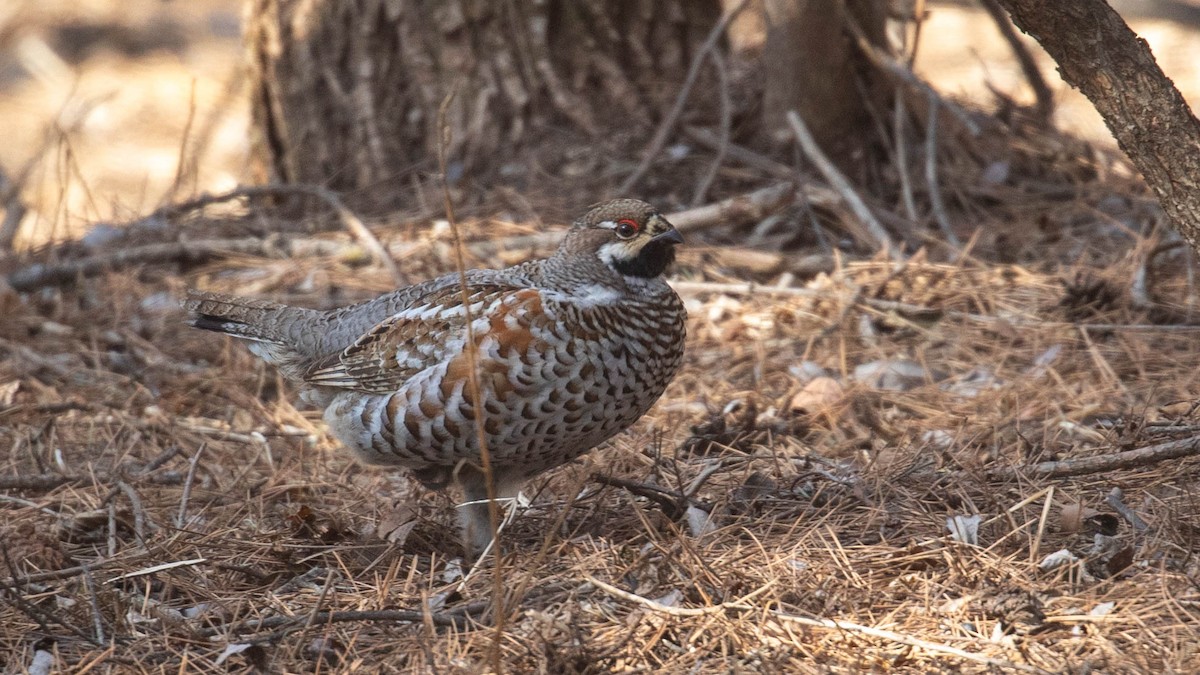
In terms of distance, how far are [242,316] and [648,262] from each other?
184cm

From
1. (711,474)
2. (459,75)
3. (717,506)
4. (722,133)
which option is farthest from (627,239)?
(459,75)

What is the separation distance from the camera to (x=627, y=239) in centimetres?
438

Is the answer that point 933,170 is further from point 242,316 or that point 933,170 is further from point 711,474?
point 242,316

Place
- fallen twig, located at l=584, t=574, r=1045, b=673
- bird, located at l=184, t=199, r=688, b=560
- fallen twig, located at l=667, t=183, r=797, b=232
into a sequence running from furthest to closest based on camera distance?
1. fallen twig, located at l=667, t=183, r=797, b=232
2. bird, located at l=184, t=199, r=688, b=560
3. fallen twig, located at l=584, t=574, r=1045, b=673

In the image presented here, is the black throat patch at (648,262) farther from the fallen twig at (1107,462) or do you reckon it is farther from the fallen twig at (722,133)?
the fallen twig at (722,133)

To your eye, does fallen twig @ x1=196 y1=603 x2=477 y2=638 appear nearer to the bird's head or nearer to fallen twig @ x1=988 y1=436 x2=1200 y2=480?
the bird's head

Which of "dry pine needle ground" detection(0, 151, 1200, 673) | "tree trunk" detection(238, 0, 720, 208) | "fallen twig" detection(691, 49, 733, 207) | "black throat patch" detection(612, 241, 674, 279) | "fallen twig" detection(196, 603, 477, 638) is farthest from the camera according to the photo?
"tree trunk" detection(238, 0, 720, 208)

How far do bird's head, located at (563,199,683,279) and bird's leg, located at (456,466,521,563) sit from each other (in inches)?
33.4

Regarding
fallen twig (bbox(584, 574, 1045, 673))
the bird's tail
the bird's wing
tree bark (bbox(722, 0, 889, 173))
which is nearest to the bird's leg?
the bird's wing

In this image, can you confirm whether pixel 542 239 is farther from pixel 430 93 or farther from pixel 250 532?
pixel 250 532

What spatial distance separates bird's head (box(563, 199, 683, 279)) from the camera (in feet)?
14.3

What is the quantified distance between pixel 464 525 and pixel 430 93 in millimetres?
3907

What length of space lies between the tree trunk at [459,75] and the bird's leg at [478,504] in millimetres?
3428

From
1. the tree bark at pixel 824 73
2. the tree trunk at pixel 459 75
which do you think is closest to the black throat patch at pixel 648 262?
the tree bark at pixel 824 73
